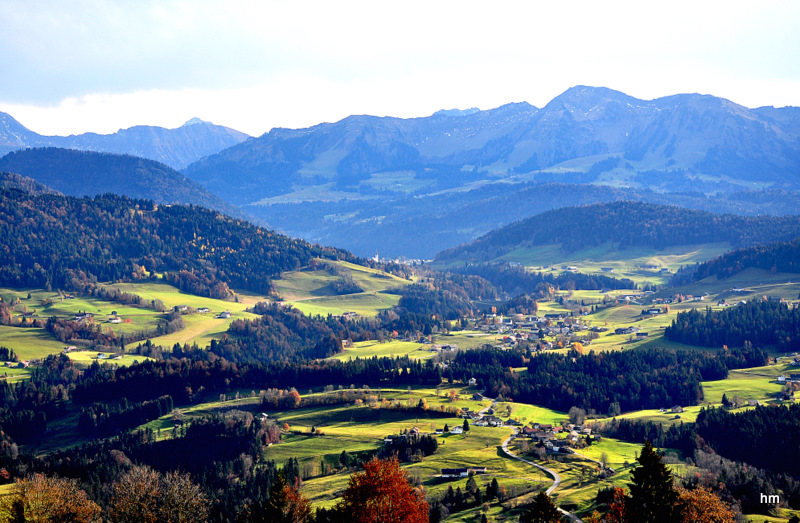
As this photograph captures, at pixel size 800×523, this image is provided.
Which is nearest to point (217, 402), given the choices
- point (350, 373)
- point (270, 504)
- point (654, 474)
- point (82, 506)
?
point (350, 373)

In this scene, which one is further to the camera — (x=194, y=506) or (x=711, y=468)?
(x=711, y=468)

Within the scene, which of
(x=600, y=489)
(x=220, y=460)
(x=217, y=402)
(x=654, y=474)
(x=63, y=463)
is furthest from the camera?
(x=217, y=402)

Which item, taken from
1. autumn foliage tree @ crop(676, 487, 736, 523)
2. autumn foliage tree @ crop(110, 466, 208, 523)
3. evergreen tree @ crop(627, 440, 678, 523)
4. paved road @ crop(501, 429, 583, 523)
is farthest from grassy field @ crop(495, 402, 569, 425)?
evergreen tree @ crop(627, 440, 678, 523)

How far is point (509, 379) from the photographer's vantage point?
7382 inches

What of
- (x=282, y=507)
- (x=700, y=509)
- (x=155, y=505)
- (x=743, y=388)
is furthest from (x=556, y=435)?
(x=282, y=507)

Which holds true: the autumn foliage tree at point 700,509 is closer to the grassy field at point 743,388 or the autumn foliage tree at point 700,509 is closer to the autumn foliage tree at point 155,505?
the autumn foliage tree at point 155,505

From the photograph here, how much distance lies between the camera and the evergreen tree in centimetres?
6562

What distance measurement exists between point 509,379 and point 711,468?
68.0 meters

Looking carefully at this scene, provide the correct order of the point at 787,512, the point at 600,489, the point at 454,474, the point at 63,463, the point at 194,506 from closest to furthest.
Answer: the point at 194,506, the point at 787,512, the point at 600,489, the point at 454,474, the point at 63,463

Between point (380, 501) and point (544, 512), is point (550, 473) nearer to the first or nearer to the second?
point (544, 512)

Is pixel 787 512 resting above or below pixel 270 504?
below

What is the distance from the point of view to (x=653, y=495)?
2591 inches

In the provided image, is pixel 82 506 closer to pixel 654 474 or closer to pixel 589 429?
pixel 654 474

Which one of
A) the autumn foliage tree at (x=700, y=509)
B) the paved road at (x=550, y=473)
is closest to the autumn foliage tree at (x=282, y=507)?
the autumn foliage tree at (x=700, y=509)
